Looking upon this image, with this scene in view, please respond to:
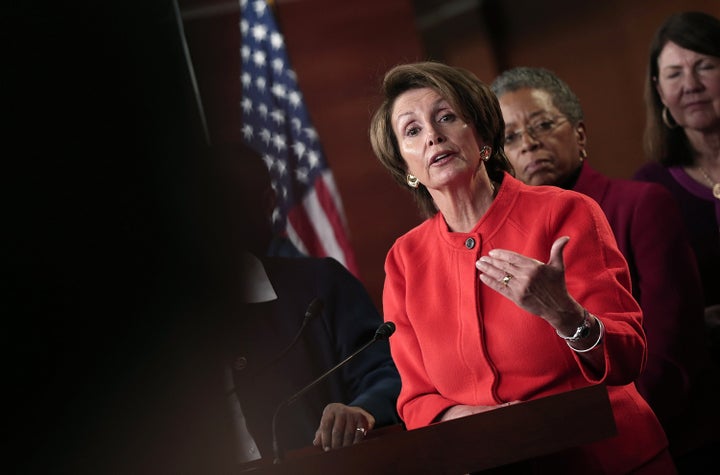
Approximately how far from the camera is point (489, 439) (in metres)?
1.21

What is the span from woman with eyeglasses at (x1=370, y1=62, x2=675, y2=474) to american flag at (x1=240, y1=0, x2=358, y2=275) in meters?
0.42

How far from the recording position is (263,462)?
1.64 m

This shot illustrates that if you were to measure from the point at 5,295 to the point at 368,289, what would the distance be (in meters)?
1.69

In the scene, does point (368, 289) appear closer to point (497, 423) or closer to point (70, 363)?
point (497, 423)

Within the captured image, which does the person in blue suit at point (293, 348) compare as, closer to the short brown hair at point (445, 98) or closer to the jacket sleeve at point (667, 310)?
the short brown hair at point (445, 98)

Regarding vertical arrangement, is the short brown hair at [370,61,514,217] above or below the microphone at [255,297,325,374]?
above

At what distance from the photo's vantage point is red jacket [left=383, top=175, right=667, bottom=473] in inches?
61.3

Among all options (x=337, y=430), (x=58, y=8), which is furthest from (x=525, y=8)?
(x=58, y=8)

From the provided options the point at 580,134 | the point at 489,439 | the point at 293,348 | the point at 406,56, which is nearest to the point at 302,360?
the point at 293,348

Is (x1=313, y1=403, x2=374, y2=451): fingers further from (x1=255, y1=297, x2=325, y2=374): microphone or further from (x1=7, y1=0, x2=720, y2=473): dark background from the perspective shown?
(x1=7, y1=0, x2=720, y2=473): dark background

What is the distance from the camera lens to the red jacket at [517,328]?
156cm

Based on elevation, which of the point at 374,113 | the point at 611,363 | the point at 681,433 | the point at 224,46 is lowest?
the point at 681,433

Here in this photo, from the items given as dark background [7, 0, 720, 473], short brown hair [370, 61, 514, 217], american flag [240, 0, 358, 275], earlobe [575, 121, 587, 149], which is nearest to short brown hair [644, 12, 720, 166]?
earlobe [575, 121, 587, 149]

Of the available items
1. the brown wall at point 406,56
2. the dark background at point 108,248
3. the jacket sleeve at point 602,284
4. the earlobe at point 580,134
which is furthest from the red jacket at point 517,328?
the dark background at point 108,248
